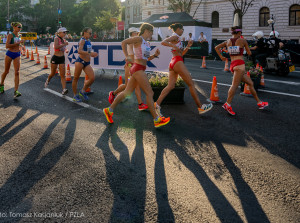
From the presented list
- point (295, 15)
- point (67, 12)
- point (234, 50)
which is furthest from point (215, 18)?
point (67, 12)

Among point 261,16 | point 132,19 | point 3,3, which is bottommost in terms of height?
point 261,16

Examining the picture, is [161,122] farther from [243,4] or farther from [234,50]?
[243,4]

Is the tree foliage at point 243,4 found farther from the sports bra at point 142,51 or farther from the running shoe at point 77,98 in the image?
the sports bra at point 142,51

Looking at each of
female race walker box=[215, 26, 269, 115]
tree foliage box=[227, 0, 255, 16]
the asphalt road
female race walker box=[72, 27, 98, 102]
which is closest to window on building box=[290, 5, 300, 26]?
tree foliage box=[227, 0, 255, 16]

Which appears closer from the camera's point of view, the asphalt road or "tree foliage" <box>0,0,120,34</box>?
the asphalt road

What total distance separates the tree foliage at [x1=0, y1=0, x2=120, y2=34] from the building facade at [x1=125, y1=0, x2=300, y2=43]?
26.9 m

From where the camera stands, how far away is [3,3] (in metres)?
99.6

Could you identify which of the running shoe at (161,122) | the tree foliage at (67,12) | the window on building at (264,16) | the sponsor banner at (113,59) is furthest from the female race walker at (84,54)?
the tree foliage at (67,12)

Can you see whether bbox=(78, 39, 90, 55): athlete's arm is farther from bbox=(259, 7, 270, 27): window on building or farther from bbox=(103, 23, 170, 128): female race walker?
bbox=(259, 7, 270, 27): window on building

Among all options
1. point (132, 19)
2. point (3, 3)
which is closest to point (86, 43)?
point (132, 19)

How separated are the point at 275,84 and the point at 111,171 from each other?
31.0 ft

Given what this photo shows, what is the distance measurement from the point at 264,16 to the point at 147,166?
37.4 meters

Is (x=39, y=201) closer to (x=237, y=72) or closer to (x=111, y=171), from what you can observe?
(x=111, y=171)

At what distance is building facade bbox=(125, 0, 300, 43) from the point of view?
3422 centimetres
